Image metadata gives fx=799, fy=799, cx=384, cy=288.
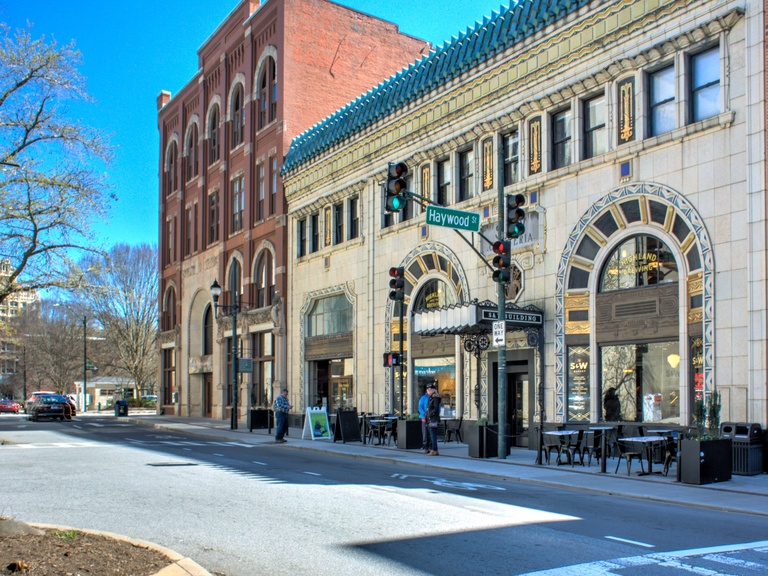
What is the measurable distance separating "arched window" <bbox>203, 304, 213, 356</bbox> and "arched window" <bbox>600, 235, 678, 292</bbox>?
105 feet

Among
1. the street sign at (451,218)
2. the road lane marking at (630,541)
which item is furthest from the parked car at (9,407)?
the road lane marking at (630,541)

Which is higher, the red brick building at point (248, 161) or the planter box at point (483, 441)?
the red brick building at point (248, 161)

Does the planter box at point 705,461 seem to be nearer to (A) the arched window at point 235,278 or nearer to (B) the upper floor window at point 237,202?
(A) the arched window at point 235,278

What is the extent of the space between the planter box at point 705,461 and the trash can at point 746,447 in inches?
42.7

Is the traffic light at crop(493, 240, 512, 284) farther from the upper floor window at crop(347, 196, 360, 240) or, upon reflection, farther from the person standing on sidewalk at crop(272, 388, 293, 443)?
the upper floor window at crop(347, 196, 360, 240)

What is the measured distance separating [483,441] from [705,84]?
9944 mm

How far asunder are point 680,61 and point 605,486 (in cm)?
1028

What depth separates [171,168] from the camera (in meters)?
55.4

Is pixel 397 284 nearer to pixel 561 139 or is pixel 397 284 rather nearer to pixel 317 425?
pixel 561 139

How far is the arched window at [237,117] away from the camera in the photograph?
1720 inches

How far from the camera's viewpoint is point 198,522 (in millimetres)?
10172

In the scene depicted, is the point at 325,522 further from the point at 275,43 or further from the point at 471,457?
the point at 275,43

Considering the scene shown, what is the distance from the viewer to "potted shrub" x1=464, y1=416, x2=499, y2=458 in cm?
1988

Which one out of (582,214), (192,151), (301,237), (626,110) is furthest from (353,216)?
(192,151)
